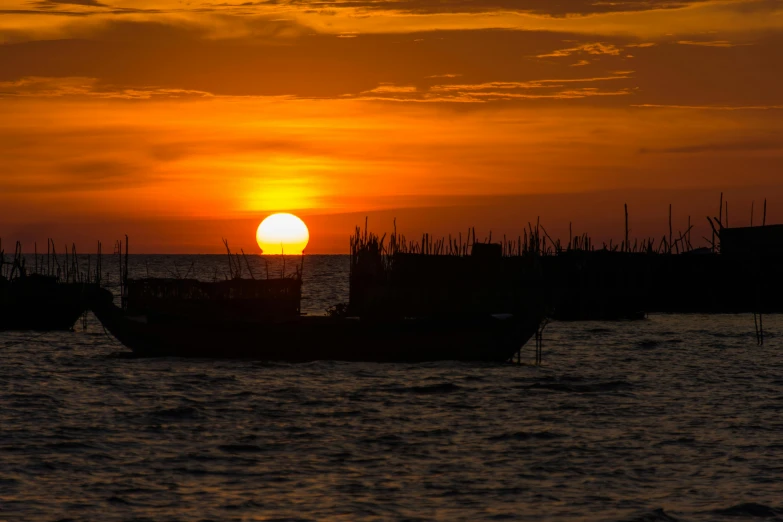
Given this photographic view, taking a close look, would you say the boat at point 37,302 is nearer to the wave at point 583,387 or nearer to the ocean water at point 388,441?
the ocean water at point 388,441

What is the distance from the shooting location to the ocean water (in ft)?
46.2

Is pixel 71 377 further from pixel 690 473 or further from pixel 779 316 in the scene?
pixel 779 316

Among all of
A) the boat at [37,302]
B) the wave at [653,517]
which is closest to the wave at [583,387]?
the wave at [653,517]

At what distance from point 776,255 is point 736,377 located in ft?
115

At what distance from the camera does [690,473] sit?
1595cm

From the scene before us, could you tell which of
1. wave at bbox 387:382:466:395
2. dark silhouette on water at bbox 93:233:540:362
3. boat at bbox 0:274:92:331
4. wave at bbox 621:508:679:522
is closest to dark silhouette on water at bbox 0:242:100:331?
boat at bbox 0:274:92:331

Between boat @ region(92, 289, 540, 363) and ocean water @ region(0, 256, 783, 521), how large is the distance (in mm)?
710

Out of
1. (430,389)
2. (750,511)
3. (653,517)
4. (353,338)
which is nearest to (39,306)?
(353,338)

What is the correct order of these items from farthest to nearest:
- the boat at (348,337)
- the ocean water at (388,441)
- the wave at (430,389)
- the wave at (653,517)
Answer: the boat at (348,337) < the wave at (430,389) < the ocean water at (388,441) < the wave at (653,517)

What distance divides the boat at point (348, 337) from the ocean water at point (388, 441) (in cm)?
71

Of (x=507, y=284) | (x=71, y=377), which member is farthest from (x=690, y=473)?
(x=507, y=284)

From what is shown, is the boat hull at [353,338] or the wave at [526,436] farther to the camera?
the boat hull at [353,338]

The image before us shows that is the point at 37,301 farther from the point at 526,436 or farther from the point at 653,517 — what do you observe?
the point at 653,517

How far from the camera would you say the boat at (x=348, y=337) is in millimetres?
31812
